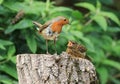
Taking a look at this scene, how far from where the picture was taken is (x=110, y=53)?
9.37 m

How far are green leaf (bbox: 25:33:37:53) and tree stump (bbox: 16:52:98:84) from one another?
135 centimetres

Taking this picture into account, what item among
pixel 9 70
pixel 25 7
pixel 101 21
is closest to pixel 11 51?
pixel 9 70

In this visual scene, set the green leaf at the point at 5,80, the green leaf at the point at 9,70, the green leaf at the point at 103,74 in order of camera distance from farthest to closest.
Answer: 1. the green leaf at the point at 103,74
2. the green leaf at the point at 9,70
3. the green leaf at the point at 5,80

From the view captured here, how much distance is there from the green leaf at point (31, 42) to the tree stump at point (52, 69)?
→ 135 cm

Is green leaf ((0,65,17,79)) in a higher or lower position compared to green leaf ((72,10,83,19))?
lower

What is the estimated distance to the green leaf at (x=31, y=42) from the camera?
6.91m

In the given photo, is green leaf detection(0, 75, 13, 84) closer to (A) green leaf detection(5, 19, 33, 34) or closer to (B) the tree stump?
(A) green leaf detection(5, 19, 33, 34)

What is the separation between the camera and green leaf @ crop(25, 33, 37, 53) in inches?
272

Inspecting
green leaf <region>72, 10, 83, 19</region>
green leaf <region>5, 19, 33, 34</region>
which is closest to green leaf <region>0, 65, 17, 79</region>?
green leaf <region>5, 19, 33, 34</region>

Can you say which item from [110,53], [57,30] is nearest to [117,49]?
[110,53]

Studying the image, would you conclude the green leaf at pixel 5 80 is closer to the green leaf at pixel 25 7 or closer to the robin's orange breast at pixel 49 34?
the green leaf at pixel 25 7

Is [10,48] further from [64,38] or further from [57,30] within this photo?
[57,30]

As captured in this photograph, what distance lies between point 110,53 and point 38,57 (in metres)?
4.07

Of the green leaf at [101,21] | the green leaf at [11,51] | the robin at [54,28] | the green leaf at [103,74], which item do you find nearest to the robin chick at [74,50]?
the robin at [54,28]
